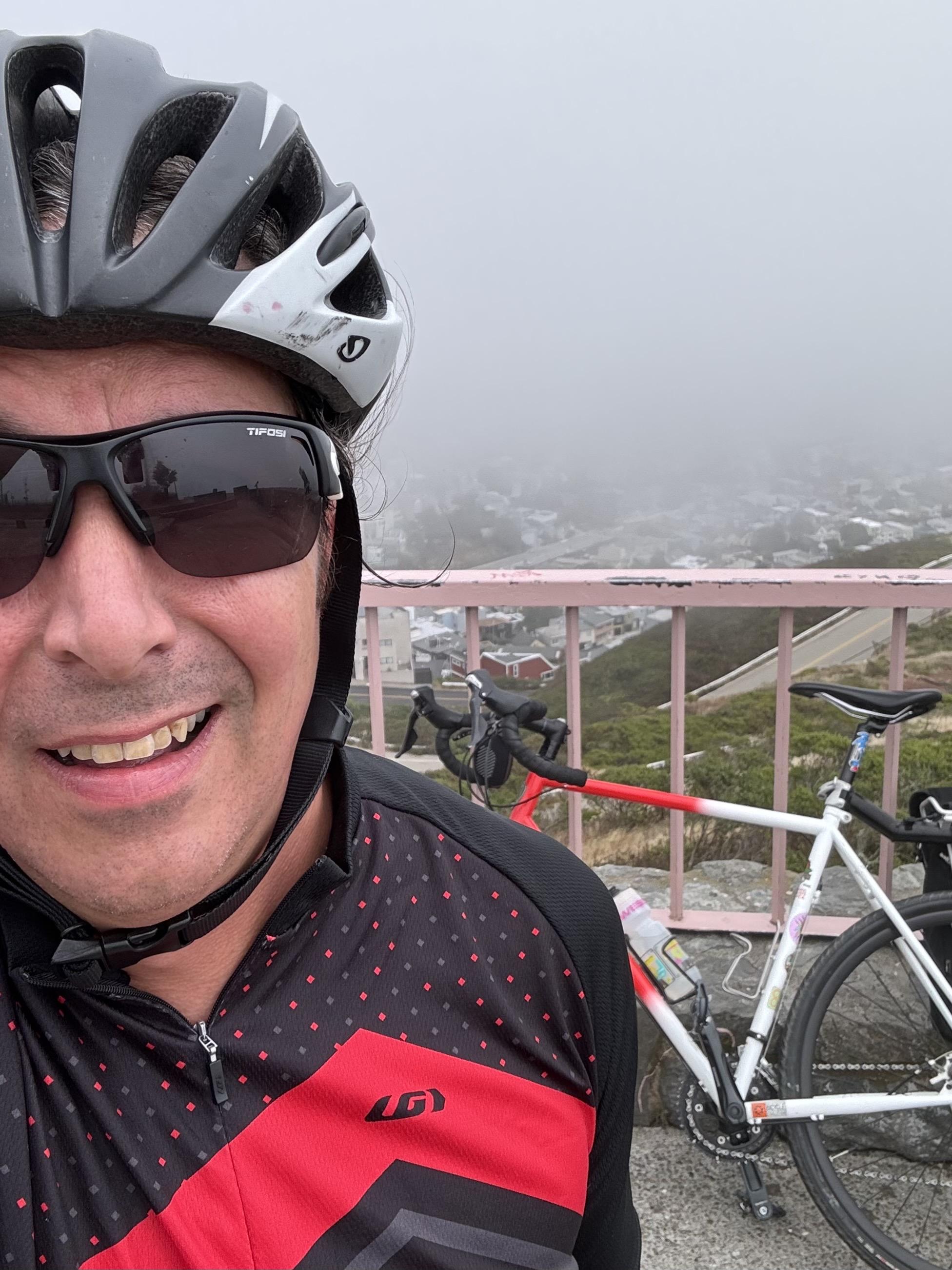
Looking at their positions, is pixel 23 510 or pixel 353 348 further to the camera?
pixel 353 348

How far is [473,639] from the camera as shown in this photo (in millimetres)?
3199

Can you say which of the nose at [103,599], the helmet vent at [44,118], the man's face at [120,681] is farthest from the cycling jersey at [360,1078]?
the helmet vent at [44,118]

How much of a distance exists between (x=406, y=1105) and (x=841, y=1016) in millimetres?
2461

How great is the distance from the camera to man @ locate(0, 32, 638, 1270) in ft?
2.80

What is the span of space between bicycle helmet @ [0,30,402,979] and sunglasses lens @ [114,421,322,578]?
0.12 metres

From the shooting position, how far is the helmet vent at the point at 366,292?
133 cm

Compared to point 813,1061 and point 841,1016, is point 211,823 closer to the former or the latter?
point 813,1061

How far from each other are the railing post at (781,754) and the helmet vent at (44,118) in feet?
8.28

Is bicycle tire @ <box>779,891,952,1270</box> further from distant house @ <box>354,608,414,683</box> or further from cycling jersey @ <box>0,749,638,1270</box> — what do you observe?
distant house @ <box>354,608,414,683</box>

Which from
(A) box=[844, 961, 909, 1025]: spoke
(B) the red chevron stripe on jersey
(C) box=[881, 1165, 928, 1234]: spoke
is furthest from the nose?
(C) box=[881, 1165, 928, 1234]: spoke

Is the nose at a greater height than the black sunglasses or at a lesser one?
lesser

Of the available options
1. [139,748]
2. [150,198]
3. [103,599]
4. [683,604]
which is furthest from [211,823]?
[683,604]

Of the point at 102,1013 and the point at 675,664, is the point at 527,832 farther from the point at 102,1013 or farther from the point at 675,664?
the point at 675,664

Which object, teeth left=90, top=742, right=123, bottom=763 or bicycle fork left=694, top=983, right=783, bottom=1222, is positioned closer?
teeth left=90, top=742, right=123, bottom=763
